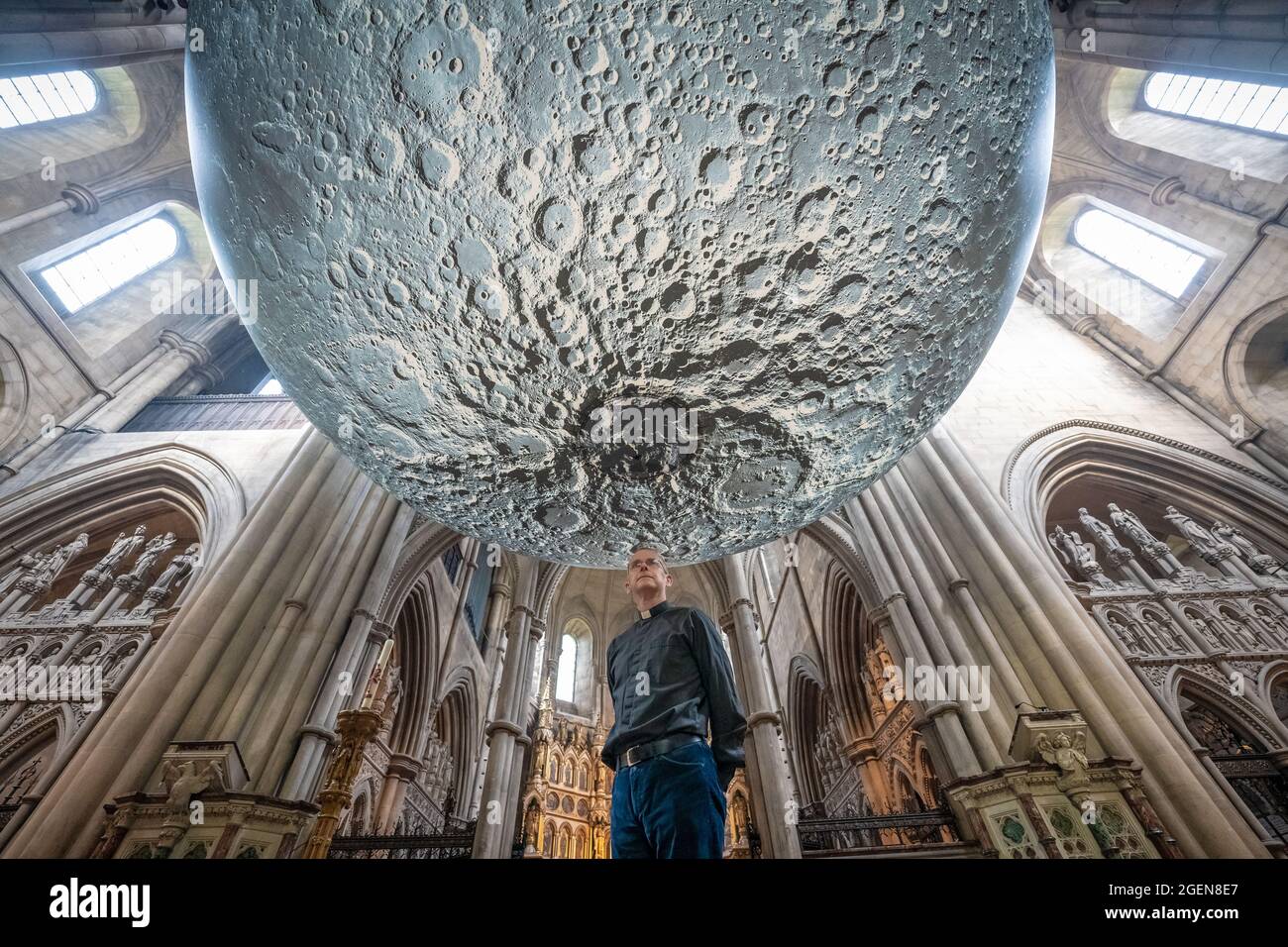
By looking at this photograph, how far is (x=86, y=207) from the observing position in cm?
891

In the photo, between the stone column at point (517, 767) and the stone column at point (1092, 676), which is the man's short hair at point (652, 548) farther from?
the stone column at point (517, 767)

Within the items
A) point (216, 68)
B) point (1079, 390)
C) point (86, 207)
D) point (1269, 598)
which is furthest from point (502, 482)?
point (86, 207)

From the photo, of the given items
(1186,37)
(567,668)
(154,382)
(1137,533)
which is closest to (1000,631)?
(1137,533)

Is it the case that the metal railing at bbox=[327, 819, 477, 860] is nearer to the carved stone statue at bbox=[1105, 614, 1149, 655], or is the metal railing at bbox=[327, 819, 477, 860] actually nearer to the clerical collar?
the clerical collar

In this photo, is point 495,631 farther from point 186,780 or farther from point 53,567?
point 186,780

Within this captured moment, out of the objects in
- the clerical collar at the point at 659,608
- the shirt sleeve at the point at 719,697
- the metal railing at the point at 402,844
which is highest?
the metal railing at the point at 402,844

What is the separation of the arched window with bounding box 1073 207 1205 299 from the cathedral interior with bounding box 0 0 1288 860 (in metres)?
0.06

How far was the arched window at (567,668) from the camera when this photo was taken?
56.2ft

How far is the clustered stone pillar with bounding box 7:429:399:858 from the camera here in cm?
390

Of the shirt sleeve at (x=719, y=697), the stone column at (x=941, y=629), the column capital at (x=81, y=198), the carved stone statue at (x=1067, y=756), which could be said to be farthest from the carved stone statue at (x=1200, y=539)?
the column capital at (x=81, y=198)

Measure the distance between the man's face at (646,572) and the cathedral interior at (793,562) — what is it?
28 centimetres

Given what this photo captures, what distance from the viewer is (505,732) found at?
770 centimetres

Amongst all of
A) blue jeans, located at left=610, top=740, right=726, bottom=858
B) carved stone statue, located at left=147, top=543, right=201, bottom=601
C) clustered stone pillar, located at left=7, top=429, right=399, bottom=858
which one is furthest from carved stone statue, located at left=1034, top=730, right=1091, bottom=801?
carved stone statue, located at left=147, top=543, right=201, bottom=601

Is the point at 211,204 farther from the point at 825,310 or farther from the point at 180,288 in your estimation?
the point at 180,288
